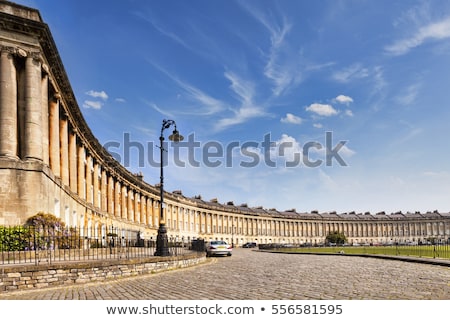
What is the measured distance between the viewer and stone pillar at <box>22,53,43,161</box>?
74.9 ft

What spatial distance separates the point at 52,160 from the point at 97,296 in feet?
58.6

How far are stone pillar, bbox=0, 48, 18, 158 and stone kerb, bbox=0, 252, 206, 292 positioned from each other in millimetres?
10179

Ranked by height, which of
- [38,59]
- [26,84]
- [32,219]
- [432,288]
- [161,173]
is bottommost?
[432,288]

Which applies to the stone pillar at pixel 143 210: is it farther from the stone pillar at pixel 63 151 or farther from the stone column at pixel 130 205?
the stone pillar at pixel 63 151

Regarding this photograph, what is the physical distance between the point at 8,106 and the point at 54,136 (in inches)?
219

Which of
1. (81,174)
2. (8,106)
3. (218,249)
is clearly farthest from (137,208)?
(8,106)

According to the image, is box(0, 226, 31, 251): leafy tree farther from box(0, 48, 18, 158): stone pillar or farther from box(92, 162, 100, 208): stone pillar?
box(92, 162, 100, 208): stone pillar

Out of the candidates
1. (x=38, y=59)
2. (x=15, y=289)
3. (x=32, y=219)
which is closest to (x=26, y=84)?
(x=38, y=59)

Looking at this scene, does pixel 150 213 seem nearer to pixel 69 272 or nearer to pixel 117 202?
pixel 117 202

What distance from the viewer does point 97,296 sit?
11.3 m

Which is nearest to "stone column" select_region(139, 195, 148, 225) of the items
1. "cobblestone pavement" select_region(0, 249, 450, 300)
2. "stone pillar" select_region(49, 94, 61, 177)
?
"stone pillar" select_region(49, 94, 61, 177)

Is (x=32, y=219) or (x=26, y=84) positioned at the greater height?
(x=26, y=84)

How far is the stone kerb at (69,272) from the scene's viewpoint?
12.1 metres
